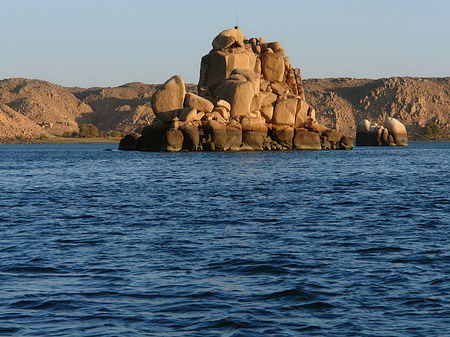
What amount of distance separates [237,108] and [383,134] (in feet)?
163

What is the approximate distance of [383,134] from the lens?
409ft

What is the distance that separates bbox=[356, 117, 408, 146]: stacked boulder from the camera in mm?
125062

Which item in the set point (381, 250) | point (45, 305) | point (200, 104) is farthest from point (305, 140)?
point (45, 305)

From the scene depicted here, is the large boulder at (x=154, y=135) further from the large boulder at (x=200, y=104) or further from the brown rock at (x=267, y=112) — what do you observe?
the brown rock at (x=267, y=112)

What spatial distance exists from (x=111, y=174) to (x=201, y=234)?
96.1 feet

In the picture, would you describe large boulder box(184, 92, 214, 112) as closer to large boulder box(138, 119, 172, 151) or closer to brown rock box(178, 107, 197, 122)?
brown rock box(178, 107, 197, 122)

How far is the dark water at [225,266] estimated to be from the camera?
411 inches

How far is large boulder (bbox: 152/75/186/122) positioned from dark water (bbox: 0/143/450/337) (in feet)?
178

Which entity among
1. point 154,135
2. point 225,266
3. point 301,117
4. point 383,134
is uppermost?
point 301,117

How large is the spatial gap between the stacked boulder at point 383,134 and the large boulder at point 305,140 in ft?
122

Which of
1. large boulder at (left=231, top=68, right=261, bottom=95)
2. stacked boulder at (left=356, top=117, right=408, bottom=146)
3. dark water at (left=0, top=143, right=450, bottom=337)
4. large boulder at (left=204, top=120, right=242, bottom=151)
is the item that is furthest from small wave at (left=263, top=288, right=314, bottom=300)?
stacked boulder at (left=356, top=117, right=408, bottom=146)

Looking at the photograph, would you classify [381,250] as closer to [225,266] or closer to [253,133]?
[225,266]

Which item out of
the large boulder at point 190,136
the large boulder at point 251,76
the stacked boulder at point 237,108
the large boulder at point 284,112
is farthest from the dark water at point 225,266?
the large boulder at point 284,112

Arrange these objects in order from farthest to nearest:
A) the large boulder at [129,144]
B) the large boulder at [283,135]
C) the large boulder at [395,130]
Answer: the large boulder at [395,130] → the large boulder at [129,144] → the large boulder at [283,135]
